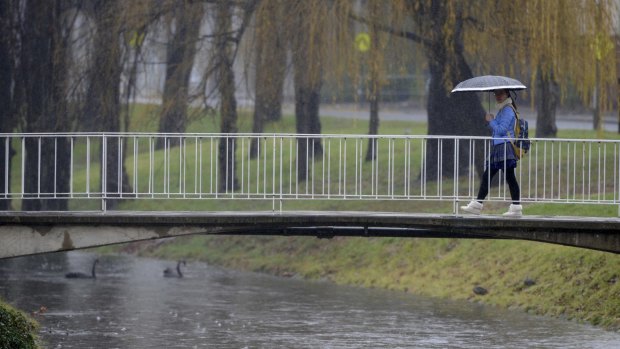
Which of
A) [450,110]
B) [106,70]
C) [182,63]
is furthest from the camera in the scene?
[106,70]

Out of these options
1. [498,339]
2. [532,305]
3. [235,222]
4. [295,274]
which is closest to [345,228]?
[235,222]

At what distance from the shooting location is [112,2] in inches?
1371

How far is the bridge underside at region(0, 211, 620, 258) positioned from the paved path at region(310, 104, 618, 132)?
22741mm

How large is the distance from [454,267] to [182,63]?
964cm

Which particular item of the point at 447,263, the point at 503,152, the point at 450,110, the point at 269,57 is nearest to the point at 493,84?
the point at 503,152

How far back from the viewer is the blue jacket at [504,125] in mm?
18453

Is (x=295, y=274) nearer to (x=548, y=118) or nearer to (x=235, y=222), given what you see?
(x=548, y=118)

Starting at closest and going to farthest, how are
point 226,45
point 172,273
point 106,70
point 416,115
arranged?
point 172,273
point 226,45
point 106,70
point 416,115

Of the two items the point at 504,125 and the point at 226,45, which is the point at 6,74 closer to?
the point at 226,45

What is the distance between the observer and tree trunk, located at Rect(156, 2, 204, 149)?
34.0m

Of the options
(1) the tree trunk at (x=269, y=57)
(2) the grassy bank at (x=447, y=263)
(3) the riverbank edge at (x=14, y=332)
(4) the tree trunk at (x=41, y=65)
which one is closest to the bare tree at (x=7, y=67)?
(4) the tree trunk at (x=41, y=65)

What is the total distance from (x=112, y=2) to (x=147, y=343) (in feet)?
54.4

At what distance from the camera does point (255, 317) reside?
74.4ft

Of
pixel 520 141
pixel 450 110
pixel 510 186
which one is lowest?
pixel 510 186
